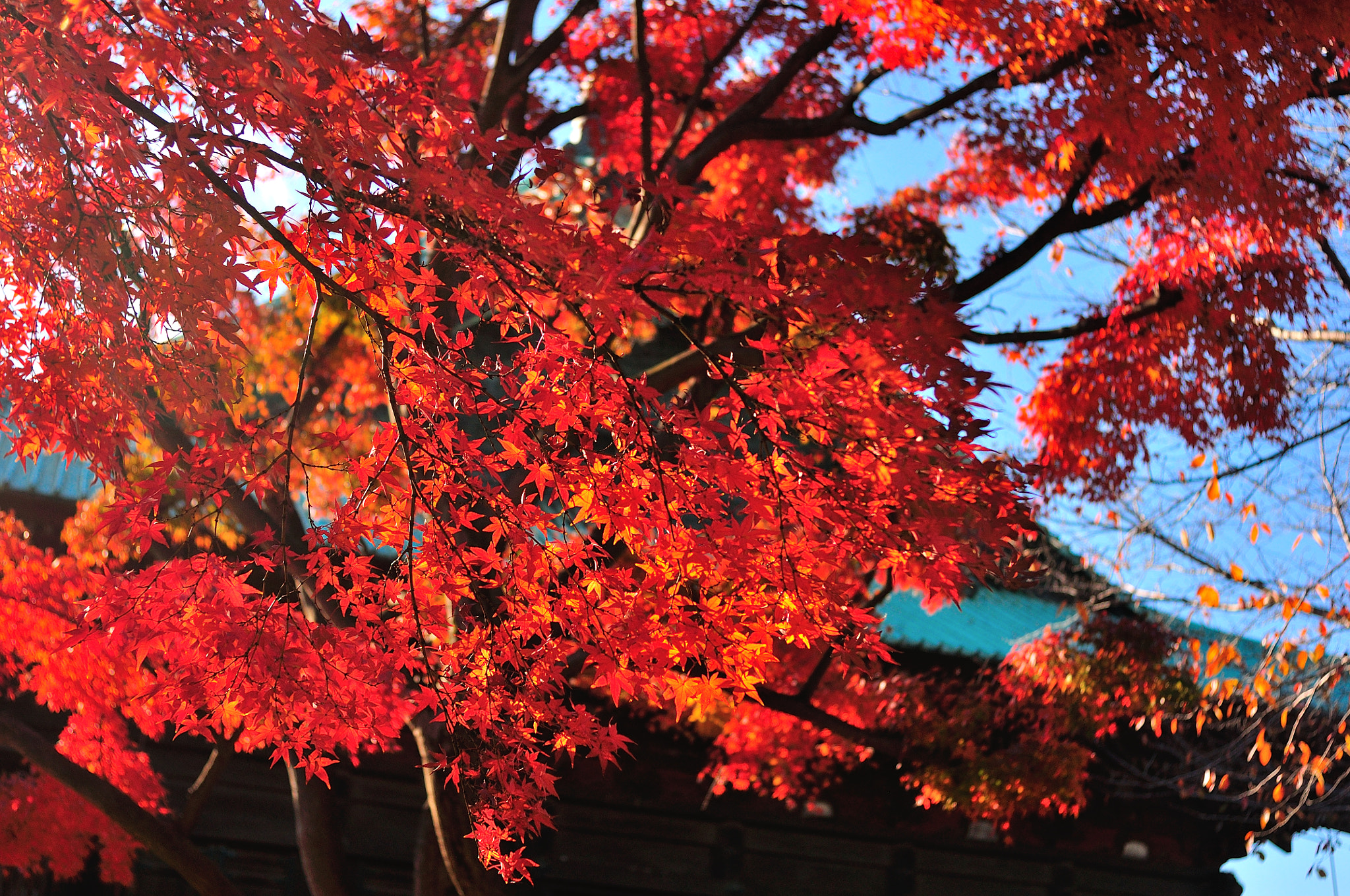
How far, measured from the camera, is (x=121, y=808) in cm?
530

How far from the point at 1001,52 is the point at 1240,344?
103 inches

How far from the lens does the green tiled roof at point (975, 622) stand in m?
9.33

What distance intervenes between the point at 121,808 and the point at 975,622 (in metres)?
9.36

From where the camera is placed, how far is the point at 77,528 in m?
6.62

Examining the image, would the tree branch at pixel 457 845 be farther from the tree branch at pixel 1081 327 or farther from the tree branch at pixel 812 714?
the tree branch at pixel 1081 327

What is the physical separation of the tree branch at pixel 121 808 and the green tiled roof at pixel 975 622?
5.51 metres

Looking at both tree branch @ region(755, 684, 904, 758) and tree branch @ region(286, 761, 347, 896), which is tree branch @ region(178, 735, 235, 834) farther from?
tree branch @ region(755, 684, 904, 758)

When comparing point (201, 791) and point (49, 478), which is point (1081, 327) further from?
point (49, 478)

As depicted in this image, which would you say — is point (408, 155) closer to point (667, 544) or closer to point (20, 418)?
point (667, 544)

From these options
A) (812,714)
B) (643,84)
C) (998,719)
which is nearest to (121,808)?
(812,714)

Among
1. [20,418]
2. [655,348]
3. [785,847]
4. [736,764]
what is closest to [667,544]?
[20,418]

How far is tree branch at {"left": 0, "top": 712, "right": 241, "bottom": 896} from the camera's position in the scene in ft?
17.2

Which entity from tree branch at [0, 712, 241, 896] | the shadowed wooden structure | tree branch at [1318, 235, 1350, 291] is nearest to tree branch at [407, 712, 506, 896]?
the shadowed wooden structure

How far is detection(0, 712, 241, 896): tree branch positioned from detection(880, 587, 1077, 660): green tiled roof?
5.51 m
